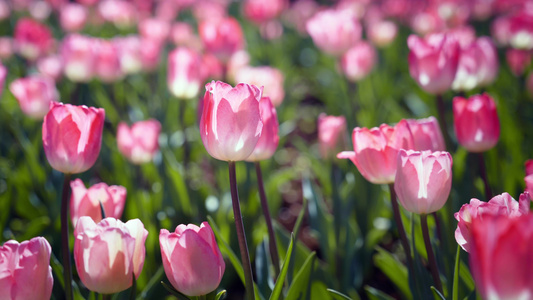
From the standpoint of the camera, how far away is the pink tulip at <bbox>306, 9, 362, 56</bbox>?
2.18 m

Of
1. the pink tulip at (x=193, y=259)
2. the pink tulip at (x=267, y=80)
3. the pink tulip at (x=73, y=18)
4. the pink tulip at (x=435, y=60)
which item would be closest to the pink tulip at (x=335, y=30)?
the pink tulip at (x=267, y=80)

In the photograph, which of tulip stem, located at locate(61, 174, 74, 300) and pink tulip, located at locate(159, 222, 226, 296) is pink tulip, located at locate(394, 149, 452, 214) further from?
tulip stem, located at locate(61, 174, 74, 300)

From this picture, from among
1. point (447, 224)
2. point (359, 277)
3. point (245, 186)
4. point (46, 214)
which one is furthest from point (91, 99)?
point (447, 224)

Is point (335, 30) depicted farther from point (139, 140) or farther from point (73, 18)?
point (73, 18)

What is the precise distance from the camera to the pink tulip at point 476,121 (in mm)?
1135

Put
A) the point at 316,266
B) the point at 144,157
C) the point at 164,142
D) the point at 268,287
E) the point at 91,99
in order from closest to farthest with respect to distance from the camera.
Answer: the point at 268,287, the point at 316,266, the point at 144,157, the point at 164,142, the point at 91,99

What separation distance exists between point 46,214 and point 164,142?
563mm

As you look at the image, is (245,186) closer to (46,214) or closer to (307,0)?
(46,214)

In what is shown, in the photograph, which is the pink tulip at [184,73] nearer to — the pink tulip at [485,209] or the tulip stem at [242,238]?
the tulip stem at [242,238]

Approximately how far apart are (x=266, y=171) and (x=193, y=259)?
1256 mm

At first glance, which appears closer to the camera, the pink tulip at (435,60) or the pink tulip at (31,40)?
the pink tulip at (435,60)

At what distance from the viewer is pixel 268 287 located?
3.72ft

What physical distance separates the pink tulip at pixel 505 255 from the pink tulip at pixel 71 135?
2.35ft

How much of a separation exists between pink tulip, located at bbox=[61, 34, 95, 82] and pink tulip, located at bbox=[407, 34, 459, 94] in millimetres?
1537
